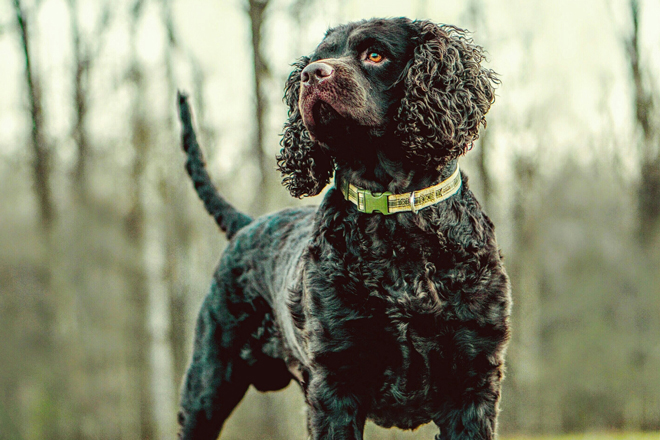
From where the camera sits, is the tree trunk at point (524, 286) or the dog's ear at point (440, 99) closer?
the dog's ear at point (440, 99)

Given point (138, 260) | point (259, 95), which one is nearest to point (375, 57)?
point (259, 95)

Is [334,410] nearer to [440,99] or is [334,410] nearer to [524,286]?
[440,99]

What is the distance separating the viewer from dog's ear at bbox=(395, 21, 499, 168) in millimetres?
2293

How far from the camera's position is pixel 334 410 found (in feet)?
7.54

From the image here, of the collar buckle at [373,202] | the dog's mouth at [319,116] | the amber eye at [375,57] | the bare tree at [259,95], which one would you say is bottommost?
the collar buckle at [373,202]

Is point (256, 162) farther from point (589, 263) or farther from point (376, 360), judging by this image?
point (589, 263)

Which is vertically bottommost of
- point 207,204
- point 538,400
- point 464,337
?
point 538,400

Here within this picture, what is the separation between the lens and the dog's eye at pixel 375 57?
7.75ft

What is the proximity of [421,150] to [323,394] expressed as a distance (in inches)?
39.4

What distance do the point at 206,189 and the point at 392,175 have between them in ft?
6.00

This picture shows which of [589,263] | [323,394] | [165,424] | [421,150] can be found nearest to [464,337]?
[323,394]

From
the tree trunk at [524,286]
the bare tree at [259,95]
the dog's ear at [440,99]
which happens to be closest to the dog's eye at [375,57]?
the dog's ear at [440,99]

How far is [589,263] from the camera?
1560cm

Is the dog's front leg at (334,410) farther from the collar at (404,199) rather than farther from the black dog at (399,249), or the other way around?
the collar at (404,199)
